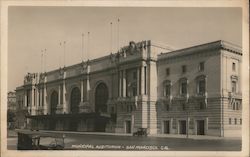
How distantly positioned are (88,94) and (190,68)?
15.3 ft

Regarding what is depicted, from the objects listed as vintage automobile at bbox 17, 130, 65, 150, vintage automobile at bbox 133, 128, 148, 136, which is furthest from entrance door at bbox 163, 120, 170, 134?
vintage automobile at bbox 17, 130, 65, 150

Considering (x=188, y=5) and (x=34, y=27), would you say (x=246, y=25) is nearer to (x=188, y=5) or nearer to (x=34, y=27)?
(x=188, y=5)

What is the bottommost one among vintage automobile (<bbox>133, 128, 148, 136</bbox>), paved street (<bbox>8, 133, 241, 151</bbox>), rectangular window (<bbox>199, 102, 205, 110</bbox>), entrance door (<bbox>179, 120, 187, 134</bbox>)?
paved street (<bbox>8, 133, 241, 151</bbox>)

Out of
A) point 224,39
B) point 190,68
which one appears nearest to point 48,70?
point 190,68

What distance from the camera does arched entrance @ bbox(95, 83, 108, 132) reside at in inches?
575

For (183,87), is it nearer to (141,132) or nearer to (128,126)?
(141,132)

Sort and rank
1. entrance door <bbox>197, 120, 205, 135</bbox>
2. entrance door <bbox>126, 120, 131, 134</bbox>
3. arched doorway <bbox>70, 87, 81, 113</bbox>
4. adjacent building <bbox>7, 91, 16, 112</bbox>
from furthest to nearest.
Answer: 1. arched doorway <bbox>70, 87, 81, 113</bbox>
2. entrance door <bbox>126, 120, 131, 134</bbox>
3. entrance door <bbox>197, 120, 205, 135</bbox>
4. adjacent building <bbox>7, 91, 16, 112</bbox>

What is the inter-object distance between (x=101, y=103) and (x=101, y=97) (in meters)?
0.37

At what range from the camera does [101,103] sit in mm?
15273

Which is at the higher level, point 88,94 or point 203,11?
point 203,11

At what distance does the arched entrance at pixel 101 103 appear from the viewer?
14.6 metres

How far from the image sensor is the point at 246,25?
392 inches

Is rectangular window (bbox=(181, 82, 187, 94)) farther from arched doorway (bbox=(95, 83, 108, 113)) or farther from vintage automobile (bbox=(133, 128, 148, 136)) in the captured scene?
arched doorway (bbox=(95, 83, 108, 113))

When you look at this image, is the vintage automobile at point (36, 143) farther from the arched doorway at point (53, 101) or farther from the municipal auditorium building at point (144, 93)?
the arched doorway at point (53, 101)
